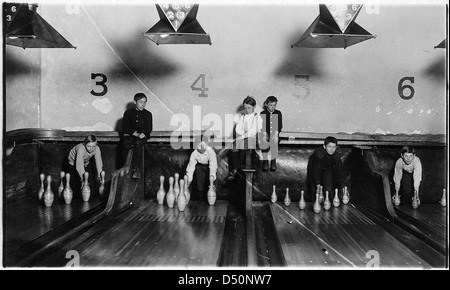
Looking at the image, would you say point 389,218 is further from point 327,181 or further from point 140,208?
point 140,208

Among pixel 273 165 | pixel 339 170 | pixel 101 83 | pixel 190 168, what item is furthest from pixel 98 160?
pixel 339 170

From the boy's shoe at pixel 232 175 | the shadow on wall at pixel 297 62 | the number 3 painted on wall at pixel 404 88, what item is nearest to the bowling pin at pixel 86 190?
the boy's shoe at pixel 232 175

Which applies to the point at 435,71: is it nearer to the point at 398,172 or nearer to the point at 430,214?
the point at 398,172

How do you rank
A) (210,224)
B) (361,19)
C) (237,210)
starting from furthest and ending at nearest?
(361,19)
(237,210)
(210,224)

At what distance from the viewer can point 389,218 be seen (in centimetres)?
405

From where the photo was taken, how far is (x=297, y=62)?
6.04 m

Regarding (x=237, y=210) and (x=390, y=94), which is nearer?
(x=237, y=210)

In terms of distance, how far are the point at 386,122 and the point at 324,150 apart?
5.92 feet

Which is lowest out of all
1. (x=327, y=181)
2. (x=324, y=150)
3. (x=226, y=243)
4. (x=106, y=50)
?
(x=226, y=243)

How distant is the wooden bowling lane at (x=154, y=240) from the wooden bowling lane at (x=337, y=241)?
1.97 feet

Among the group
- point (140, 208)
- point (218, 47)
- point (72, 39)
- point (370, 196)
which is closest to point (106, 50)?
point (72, 39)

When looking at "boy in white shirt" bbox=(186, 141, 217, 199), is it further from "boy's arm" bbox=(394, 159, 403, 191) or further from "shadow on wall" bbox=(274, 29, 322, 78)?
"boy's arm" bbox=(394, 159, 403, 191)

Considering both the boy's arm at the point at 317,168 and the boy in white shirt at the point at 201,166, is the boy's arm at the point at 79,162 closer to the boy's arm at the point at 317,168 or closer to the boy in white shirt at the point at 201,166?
the boy in white shirt at the point at 201,166

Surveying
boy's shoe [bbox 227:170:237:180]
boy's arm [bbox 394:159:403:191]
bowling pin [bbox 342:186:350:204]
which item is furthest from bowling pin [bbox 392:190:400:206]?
boy's shoe [bbox 227:170:237:180]
